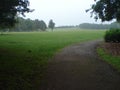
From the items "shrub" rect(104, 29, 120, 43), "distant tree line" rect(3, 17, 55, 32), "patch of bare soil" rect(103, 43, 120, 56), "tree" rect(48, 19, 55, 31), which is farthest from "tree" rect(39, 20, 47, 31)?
"patch of bare soil" rect(103, 43, 120, 56)

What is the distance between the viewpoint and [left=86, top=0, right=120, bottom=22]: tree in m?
28.3

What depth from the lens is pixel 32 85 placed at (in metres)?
9.09

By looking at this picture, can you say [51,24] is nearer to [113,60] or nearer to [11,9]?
[11,9]

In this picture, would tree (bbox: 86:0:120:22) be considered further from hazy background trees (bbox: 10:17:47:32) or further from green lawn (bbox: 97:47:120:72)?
hazy background trees (bbox: 10:17:47:32)

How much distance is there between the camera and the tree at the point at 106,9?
28291mm

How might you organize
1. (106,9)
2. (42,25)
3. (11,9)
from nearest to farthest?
(11,9), (106,9), (42,25)

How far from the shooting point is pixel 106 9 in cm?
2988

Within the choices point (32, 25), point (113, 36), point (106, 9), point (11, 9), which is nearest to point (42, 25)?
point (32, 25)

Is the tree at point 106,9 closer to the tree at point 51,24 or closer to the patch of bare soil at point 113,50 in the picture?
the patch of bare soil at point 113,50

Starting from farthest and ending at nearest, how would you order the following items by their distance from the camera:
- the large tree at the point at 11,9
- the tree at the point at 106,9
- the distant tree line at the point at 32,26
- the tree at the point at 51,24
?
the tree at the point at 51,24 → the distant tree line at the point at 32,26 → the tree at the point at 106,9 → the large tree at the point at 11,9

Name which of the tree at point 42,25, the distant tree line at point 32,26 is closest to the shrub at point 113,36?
the distant tree line at point 32,26

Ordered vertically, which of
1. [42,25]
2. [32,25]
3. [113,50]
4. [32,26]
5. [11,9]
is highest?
[11,9]

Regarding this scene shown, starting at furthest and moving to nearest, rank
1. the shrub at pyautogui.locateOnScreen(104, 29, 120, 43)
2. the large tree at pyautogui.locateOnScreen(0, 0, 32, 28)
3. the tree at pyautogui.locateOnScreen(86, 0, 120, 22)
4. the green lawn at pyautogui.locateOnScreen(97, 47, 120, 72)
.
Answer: the shrub at pyautogui.locateOnScreen(104, 29, 120, 43)
the tree at pyautogui.locateOnScreen(86, 0, 120, 22)
the large tree at pyautogui.locateOnScreen(0, 0, 32, 28)
the green lawn at pyautogui.locateOnScreen(97, 47, 120, 72)

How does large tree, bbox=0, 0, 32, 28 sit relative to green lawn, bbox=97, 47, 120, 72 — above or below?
above
